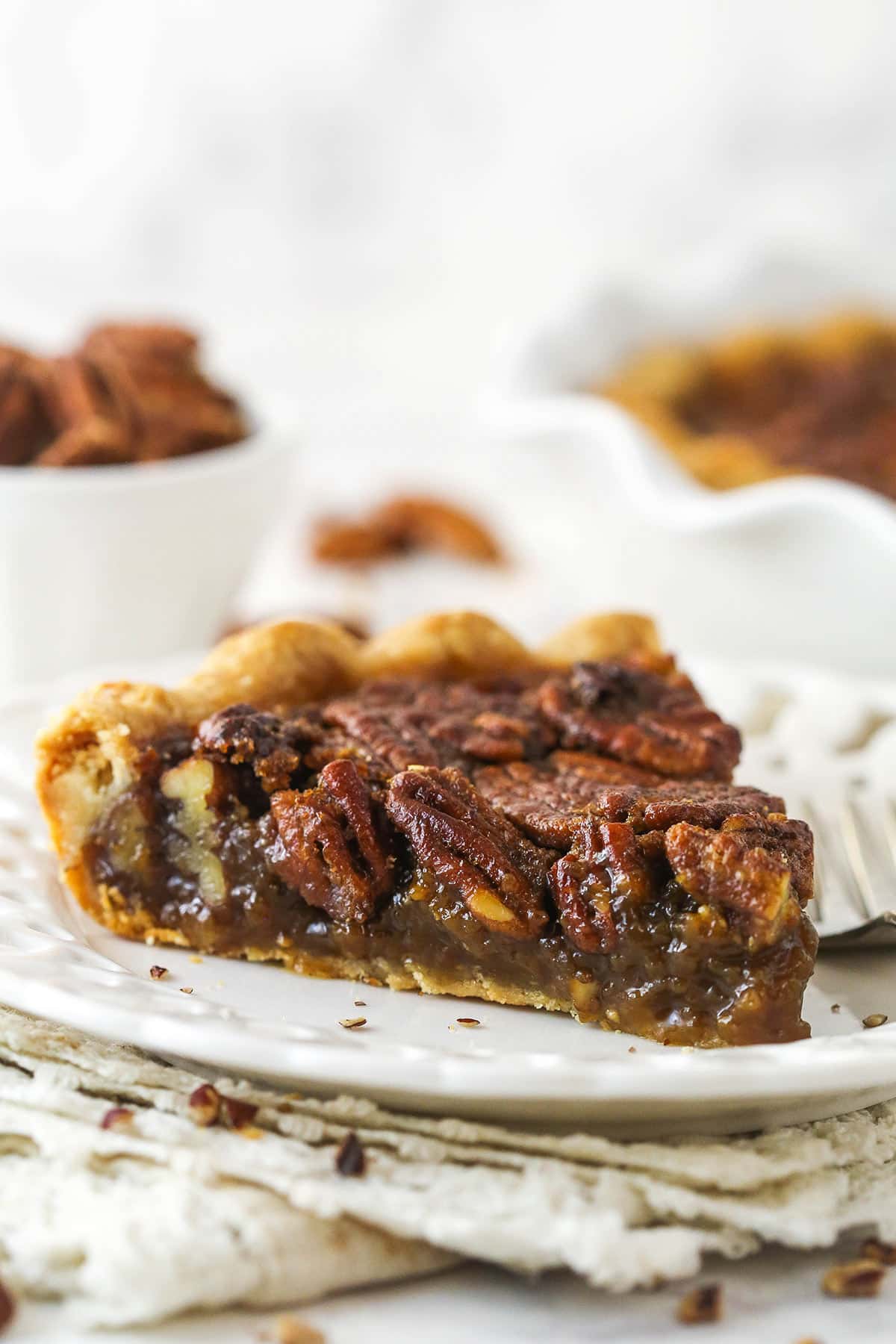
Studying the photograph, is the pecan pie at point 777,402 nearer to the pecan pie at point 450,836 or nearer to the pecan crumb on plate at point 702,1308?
the pecan pie at point 450,836

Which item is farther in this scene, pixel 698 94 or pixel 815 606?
pixel 698 94

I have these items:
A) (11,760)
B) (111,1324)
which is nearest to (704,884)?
(111,1324)

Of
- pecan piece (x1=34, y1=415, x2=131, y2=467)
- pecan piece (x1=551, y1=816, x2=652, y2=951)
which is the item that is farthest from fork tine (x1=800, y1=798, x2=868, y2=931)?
pecan piece (x1=34, y1=415, x2=131, y2=467)

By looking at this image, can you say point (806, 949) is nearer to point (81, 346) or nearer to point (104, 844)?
point (104, 844)

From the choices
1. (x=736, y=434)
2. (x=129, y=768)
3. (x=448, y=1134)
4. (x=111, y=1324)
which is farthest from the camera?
(x=736, y=434)

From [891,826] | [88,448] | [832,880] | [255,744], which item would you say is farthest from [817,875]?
[88,448]

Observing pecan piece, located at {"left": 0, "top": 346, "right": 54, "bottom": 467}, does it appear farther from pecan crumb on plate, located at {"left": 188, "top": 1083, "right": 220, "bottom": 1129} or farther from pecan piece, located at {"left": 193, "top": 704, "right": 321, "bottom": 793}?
pecan crumb on plate, located at {"left": 188, "top": 1083, "right": 220, "bottom": 1129}

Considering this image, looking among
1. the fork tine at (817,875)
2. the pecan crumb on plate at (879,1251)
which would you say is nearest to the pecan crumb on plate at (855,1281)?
the pecan crumb on plate at (879,1251)

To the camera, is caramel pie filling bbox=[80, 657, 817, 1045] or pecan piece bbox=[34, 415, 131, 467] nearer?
caramel pie filling bbox=[80, 657, 817, 1045]
